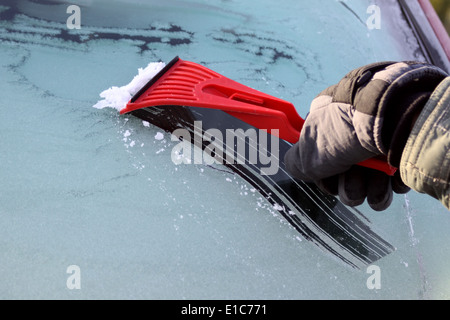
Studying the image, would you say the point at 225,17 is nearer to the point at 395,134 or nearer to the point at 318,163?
the point at 318,163

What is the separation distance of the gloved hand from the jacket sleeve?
0.05 m

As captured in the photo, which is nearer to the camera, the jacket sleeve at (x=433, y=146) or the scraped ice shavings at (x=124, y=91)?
the jacket sleeve at (x=433, y=146)

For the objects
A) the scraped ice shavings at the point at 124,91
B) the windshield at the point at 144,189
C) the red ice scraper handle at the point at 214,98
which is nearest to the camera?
the windshield at the point at 144,189

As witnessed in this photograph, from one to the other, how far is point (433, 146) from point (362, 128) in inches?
6.8

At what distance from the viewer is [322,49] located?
1971mm

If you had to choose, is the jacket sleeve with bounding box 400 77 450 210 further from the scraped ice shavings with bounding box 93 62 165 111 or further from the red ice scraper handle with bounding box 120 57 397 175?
the scraped ice shavings with bounding box 93 62 165 111

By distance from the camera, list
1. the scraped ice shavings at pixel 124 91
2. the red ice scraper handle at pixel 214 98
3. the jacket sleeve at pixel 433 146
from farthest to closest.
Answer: the scraped ice shavings at pixel 124 91 → the red ice scraper handle at pixel 214 98 → the jacket sleeve at pixel 433 146

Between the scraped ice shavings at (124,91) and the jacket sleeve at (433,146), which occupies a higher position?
the scraped ice shavings at (124,91)

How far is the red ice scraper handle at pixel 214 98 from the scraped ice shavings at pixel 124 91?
1.8 inches

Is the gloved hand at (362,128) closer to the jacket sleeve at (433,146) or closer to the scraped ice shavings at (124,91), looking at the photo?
the jacket sleeve at (433,146)

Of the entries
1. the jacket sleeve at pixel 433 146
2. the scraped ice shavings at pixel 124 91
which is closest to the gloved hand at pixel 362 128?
the jacket sleeve at pixel 433 146

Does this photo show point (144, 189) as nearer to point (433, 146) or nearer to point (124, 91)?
point (124, 91)

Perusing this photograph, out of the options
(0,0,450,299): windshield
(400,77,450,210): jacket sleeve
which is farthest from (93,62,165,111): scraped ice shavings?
(400,77,450,210): jacket sleeve

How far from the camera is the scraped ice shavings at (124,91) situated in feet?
5.20
